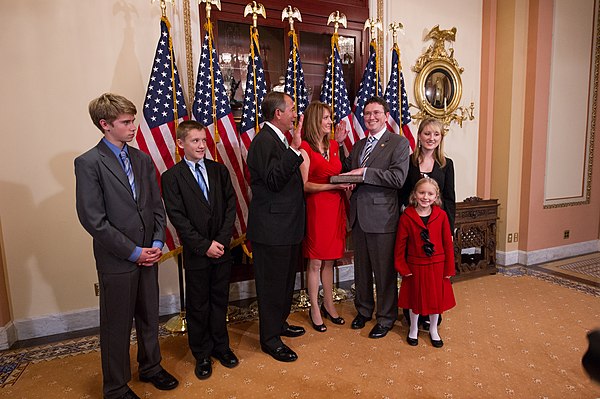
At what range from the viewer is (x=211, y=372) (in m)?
2.68

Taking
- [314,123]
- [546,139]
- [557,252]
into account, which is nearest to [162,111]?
[314,123]

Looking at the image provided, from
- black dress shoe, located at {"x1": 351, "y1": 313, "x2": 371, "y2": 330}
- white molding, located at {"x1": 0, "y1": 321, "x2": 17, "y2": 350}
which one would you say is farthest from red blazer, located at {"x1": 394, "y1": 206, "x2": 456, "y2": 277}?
white molding, located at {"x1": 0, "y1": 321, "x2": 17, "y2": 350}

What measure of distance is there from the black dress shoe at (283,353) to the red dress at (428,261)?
3.20 ft

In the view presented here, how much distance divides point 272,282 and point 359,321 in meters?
0.99

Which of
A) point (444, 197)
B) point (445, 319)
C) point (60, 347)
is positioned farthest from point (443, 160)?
point (60, 347)

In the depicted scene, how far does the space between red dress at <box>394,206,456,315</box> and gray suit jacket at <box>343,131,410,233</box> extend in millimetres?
129

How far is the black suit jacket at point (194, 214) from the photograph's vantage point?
8.47ft

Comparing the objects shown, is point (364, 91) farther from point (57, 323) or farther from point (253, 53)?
point (57, 323)

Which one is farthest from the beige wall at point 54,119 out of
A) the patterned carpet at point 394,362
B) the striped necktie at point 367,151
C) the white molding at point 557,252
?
the white molding at point 557,252

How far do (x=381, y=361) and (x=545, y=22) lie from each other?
4676 millimetres

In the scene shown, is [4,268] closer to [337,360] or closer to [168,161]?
[168,161]

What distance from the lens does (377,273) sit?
320cm

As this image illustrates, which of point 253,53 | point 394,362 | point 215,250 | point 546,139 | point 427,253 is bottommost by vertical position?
point 394,362

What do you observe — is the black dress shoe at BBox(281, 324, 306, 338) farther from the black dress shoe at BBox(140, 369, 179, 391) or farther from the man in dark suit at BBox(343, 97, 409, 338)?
the black dress shoe at BBox(140, 369, 179, 391)
